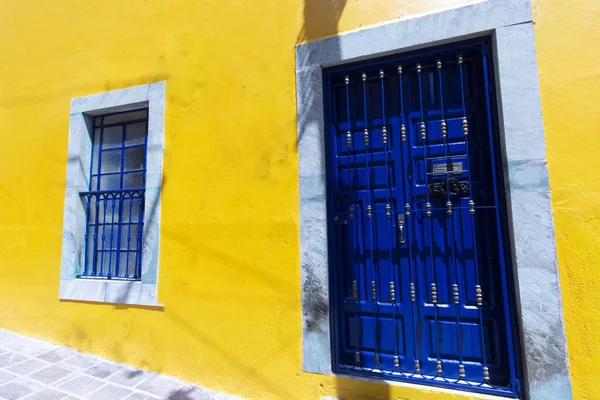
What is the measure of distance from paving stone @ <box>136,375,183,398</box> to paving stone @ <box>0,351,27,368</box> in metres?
1.38

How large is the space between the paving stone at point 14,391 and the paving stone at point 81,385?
0.25 m

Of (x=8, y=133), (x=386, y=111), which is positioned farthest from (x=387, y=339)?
(x=8, y=133)

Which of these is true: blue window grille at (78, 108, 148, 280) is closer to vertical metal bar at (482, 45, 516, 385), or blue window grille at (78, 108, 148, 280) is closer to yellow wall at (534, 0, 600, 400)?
vertical metal bar at (482, 45, 516, 385)

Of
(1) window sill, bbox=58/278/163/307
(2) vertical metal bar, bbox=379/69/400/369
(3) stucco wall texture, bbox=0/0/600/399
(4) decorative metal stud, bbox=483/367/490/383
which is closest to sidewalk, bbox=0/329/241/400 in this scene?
(3) stucco wall texture, bbox=0/0/600/399

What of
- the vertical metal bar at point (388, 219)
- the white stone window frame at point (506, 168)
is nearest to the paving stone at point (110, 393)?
the white stone window frame at point (506, 168)

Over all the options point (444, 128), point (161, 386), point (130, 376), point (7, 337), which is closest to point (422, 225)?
point (444, 128)

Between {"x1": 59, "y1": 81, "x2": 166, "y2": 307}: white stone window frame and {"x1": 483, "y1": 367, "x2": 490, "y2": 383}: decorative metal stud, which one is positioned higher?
{"x1": 59, "y1": 81, "x2": 166, "y2": 307}: white stone window frame

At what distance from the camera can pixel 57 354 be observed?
3459 mm

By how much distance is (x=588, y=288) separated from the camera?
2.21m

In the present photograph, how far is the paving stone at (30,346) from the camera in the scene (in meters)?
3.50

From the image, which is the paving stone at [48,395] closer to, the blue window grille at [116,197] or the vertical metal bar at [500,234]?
the blue window grille at [116,197]

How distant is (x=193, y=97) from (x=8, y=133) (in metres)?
2.70

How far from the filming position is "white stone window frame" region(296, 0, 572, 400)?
7.30 feet

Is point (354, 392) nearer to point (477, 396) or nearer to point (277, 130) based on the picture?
point (477, 396)
